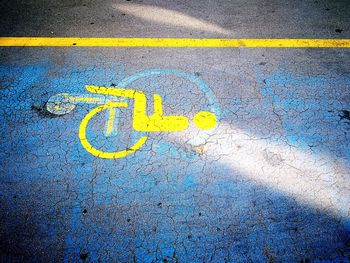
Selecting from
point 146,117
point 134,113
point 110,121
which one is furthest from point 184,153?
point 110,121

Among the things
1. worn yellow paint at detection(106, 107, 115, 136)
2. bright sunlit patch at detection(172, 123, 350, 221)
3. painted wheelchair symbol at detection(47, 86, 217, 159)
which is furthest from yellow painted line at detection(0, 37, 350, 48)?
bright sunlit patch at detection(172, 123, 350, 221)

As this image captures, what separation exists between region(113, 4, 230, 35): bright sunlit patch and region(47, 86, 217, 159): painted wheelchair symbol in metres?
1.75

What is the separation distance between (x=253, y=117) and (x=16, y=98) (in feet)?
10.6

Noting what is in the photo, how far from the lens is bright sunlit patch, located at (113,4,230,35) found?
4082 mm

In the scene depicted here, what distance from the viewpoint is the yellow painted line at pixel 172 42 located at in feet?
12.4

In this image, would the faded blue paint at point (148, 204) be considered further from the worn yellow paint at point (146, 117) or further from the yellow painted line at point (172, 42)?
the yellow painted line at point (172, 42)

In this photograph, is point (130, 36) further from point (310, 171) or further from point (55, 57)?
point (310, 171)

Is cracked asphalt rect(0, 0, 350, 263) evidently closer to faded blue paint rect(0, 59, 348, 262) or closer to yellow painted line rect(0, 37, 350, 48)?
faded blue paint rect(0, 59, 348, 262)

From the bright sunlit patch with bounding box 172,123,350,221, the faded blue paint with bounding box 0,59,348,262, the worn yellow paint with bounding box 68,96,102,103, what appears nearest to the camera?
the faded blue paint with bounding box 0,59,348,262

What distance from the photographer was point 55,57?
11.9 ft

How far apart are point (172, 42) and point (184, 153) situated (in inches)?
81.9

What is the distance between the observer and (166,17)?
4266mm

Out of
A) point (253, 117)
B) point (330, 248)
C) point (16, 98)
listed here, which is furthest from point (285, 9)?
point (16, 98)

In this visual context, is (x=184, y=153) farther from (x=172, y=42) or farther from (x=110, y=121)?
(x=172, y=42)
